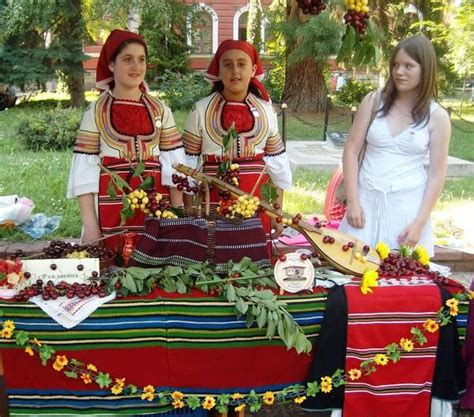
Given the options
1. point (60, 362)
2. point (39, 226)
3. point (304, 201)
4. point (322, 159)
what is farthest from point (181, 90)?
point (60, 362)

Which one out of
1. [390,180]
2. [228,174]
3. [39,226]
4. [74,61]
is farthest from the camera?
[74,61]

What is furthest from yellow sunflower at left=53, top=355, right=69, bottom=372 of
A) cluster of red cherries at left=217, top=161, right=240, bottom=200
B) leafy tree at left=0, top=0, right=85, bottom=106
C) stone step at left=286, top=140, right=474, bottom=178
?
leafy tree at left=0, top=0, right=85, bottom=106

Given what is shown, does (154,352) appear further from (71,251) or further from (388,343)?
(388,343)

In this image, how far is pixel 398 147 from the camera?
2.34m

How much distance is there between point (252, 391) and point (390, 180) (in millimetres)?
989

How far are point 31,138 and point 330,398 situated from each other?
7.47 meters

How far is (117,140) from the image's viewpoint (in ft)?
7.66

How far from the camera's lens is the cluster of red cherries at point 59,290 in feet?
6.38

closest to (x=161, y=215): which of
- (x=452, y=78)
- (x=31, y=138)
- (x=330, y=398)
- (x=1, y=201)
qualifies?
(x=330, y=398)

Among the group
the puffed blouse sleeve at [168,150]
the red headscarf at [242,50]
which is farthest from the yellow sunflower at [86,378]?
the red headscarf at [242,50]

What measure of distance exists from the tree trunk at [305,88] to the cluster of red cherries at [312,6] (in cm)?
1009

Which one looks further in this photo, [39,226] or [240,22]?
[240,22]

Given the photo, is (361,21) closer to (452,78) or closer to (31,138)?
(31,138)

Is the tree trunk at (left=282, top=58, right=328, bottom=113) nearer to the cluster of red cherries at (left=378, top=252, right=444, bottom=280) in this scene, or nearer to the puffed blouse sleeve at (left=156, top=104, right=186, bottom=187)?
the puffed blouse sleeve at (left=156, top=104, right=186, bottom=187)
